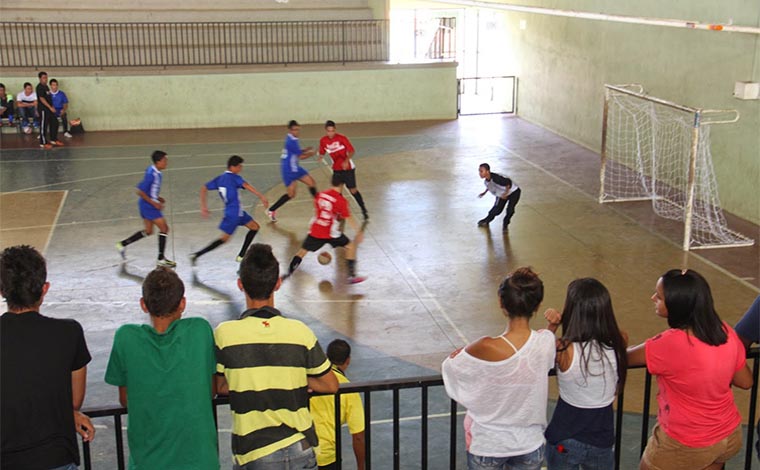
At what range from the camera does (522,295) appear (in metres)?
4.21

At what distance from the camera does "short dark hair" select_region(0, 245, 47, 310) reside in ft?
13.1

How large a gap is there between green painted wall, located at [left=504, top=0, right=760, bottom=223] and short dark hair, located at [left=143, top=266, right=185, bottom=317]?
13299 millimetres

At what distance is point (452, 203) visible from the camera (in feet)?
53.8

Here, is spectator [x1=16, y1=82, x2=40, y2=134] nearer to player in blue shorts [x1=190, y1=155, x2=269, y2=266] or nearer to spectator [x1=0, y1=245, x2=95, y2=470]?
player in blue shorts [x1=190, y1=155, x2=269, y2=266]

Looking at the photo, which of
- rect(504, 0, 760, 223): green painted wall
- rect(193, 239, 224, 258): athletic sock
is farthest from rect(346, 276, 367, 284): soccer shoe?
rect(504, 0, 760, 223): green painted wall

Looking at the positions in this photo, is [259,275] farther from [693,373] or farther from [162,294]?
[693,373]

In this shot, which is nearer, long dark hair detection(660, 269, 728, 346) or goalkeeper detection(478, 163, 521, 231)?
long dark hair detection(660, 269, 728, 346)

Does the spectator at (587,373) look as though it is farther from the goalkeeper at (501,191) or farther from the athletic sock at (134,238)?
the goalkeeper at (501,191)

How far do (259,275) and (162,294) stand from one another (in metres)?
0.45

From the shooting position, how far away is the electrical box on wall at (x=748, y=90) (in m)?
14.7

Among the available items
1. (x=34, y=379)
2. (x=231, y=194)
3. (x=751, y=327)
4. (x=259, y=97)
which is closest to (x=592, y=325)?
(x=751, y=327)

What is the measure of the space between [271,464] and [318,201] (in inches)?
315

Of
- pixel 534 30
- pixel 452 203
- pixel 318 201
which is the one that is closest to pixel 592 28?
pixel 534 30

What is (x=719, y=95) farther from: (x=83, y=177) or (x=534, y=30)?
(x=83, y=177)
